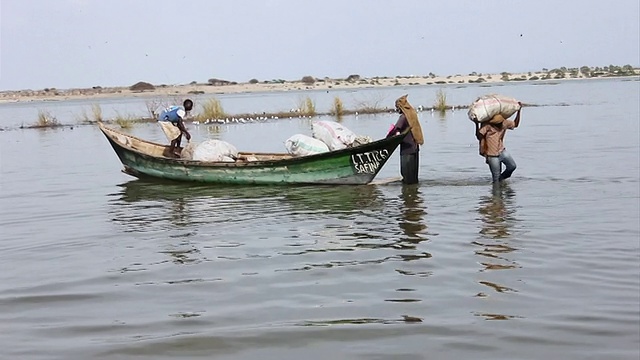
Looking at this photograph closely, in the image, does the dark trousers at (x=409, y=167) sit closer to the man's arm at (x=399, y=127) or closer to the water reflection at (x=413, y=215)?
the water reflection at (x=413, y=215)

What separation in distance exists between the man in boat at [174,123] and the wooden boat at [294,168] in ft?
2.00

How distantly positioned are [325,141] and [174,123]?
10.4 feet

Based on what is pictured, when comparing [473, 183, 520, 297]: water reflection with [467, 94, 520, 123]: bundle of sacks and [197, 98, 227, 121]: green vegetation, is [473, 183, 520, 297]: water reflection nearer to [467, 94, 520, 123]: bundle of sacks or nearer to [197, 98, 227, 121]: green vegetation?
[467, 94, 520, 123]: bundle of sacks

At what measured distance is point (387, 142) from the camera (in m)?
11.6

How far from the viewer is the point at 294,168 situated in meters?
12.4

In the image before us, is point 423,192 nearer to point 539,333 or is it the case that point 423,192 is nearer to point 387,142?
point 387,142

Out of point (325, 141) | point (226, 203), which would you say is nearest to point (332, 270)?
point (226, 203)

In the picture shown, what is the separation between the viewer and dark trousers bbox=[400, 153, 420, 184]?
12.1 m

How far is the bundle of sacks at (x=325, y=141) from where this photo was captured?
1249 centimetres

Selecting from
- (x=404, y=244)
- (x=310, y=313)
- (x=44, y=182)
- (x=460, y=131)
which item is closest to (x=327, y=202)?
(x=404, y=244)

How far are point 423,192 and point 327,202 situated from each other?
65.6 inches

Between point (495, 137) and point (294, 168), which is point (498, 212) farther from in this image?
point (294, 168)

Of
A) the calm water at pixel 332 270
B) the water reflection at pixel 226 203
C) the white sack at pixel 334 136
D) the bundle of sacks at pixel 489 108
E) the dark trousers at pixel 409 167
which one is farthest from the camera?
the white sack at pixel 334 136

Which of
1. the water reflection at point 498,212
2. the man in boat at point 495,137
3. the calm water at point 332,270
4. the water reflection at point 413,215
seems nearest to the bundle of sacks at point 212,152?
the calm water at point 332,270
